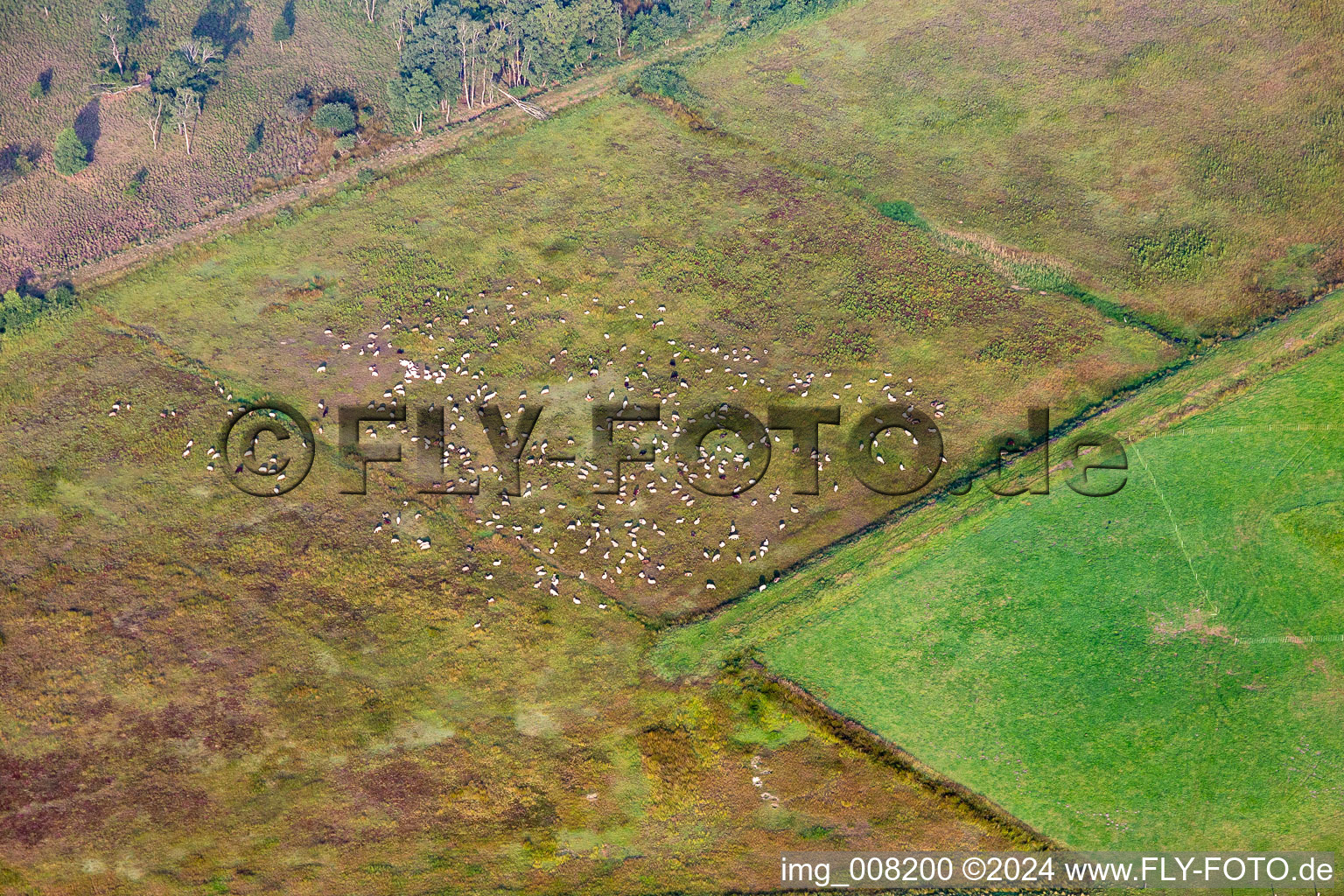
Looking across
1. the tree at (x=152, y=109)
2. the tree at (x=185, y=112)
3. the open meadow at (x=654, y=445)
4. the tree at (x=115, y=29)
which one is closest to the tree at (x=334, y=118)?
the open meadow at (x=654, y=445)

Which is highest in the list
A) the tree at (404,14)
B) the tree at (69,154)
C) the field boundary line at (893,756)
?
the tree at (404,14)

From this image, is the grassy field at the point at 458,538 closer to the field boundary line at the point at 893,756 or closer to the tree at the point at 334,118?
the field boundary line at the point at 893,756

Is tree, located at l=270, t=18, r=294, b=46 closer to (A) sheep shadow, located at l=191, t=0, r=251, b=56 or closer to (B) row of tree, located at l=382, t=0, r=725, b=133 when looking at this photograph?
(A) sheep shadow, located at l=191, t=0, r=251, b=56

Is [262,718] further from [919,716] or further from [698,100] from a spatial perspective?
[698,100]

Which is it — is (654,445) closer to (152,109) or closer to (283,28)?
(152,109)

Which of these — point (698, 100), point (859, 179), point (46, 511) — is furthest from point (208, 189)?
point (859, 179)
